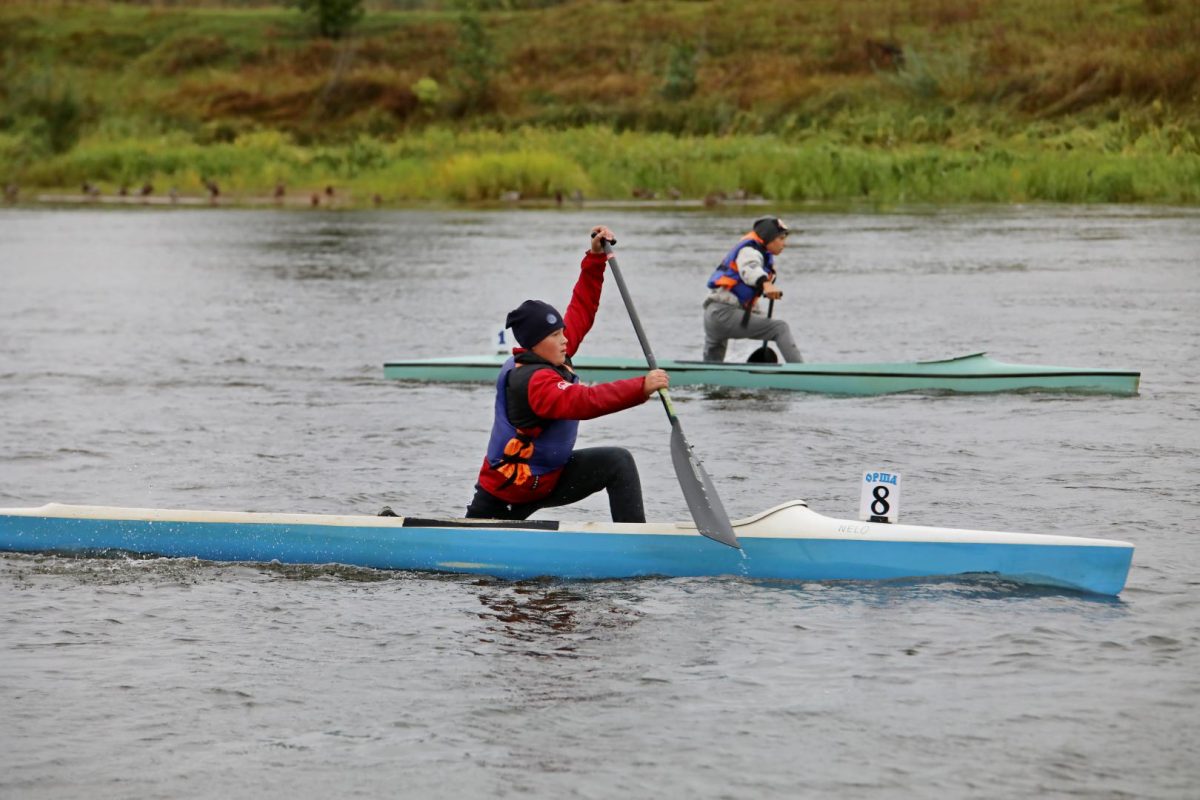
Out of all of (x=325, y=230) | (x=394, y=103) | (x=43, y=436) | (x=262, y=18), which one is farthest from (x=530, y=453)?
(x=262, y=18)

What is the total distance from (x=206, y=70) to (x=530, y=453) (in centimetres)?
7409

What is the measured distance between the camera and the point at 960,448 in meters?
13.3

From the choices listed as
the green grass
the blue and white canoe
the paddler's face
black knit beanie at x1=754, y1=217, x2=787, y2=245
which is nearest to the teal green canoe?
black knit beanie at x1=754, y1=217, x2=787, y2=245

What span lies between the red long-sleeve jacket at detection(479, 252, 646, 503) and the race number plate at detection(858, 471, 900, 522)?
4.18 feet

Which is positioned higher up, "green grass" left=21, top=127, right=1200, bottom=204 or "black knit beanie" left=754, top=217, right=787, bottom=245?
"green grass" left=21, top=127, right=1200, bottom=204

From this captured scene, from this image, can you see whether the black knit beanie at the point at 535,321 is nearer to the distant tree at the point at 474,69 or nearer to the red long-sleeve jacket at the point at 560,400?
the red long-sleeve jacket at the point at 560,400

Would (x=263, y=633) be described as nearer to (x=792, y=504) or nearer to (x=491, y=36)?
(x=792, y=504)

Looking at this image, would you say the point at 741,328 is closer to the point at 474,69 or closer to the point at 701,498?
the point at 701,498

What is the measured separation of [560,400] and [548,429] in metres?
0.38

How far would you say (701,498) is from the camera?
9.05 metres

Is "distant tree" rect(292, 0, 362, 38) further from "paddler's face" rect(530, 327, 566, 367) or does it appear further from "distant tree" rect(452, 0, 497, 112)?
"paddler's face" rect(530, 327, 566, 367)

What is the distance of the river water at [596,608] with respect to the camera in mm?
6719

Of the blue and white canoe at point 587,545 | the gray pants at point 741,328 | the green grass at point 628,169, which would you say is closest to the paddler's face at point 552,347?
the blue and white canoe at point 587,545

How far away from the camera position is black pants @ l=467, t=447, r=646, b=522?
916cm
